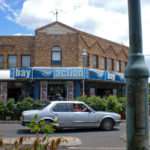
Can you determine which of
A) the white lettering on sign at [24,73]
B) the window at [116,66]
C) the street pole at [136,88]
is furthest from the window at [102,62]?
the street pole at [136,88]

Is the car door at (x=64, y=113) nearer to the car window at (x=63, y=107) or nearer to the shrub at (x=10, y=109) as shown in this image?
the car window at (x=63, y=107)

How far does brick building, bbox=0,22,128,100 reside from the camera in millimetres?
38781

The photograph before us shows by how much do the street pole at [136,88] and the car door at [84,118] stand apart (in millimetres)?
15318

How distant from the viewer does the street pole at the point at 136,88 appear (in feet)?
13.3

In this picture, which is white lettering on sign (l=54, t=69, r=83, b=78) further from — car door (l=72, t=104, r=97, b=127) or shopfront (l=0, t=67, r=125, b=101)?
car door (l=72, t=104, r=97, b=127)

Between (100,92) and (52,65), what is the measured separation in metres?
8.71

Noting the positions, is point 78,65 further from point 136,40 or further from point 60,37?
point 136,40

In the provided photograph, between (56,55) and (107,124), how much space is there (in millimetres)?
20215

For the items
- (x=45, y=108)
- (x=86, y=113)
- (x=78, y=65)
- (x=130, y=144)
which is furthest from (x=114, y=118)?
(x=78, y=65)

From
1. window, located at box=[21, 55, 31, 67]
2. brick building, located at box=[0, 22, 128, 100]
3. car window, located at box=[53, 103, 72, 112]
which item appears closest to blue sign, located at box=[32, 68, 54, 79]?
brick building, located at box=[0, 22, 128, 100]

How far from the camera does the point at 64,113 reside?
63.6 ft

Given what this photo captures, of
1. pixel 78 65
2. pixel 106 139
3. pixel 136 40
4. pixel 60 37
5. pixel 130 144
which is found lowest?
pixel 106 139

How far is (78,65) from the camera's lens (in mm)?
39406

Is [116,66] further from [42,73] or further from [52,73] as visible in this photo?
[42,73]
